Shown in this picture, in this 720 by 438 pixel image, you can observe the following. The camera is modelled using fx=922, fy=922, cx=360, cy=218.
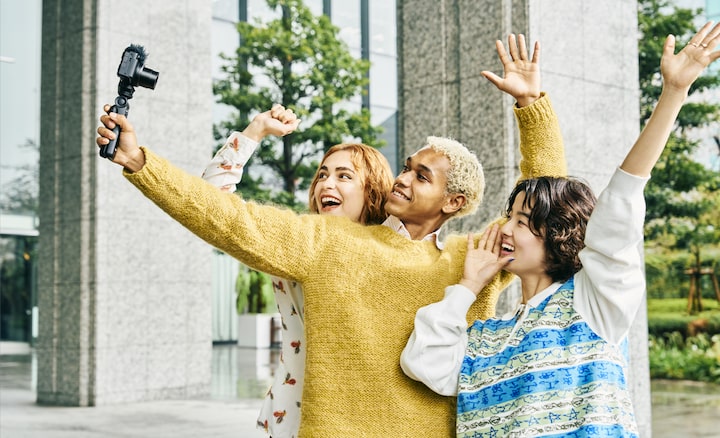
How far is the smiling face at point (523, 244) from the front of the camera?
232 cm

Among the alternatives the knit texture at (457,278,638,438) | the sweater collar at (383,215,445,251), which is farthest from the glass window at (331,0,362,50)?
the knit texture at (457,278,638,438)

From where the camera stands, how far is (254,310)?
21438 millimetres

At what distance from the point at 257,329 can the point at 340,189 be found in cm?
1846

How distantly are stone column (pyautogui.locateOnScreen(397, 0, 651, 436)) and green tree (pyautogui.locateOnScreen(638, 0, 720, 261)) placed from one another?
10276 mm

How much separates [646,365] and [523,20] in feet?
7.28

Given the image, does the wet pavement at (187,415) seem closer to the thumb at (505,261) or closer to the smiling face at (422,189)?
the smiling face at (422,189)

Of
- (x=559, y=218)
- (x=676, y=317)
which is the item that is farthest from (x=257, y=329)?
(x=559, y=218)

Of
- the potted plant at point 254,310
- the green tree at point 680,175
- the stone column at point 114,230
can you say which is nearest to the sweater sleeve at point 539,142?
the stone column at point 114,230

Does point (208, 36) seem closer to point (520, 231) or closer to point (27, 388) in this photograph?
point (27, 388)

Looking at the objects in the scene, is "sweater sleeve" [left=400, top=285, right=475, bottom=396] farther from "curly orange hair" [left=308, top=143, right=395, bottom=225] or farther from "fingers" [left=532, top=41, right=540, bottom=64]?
"fingers" [left=532, top=41, right=540, bottom=64]

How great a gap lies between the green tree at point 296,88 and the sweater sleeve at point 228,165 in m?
15.9

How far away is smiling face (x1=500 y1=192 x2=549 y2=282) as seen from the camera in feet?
7.61

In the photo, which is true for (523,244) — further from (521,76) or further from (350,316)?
(521,76)

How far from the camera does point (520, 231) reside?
2332 millimetres
